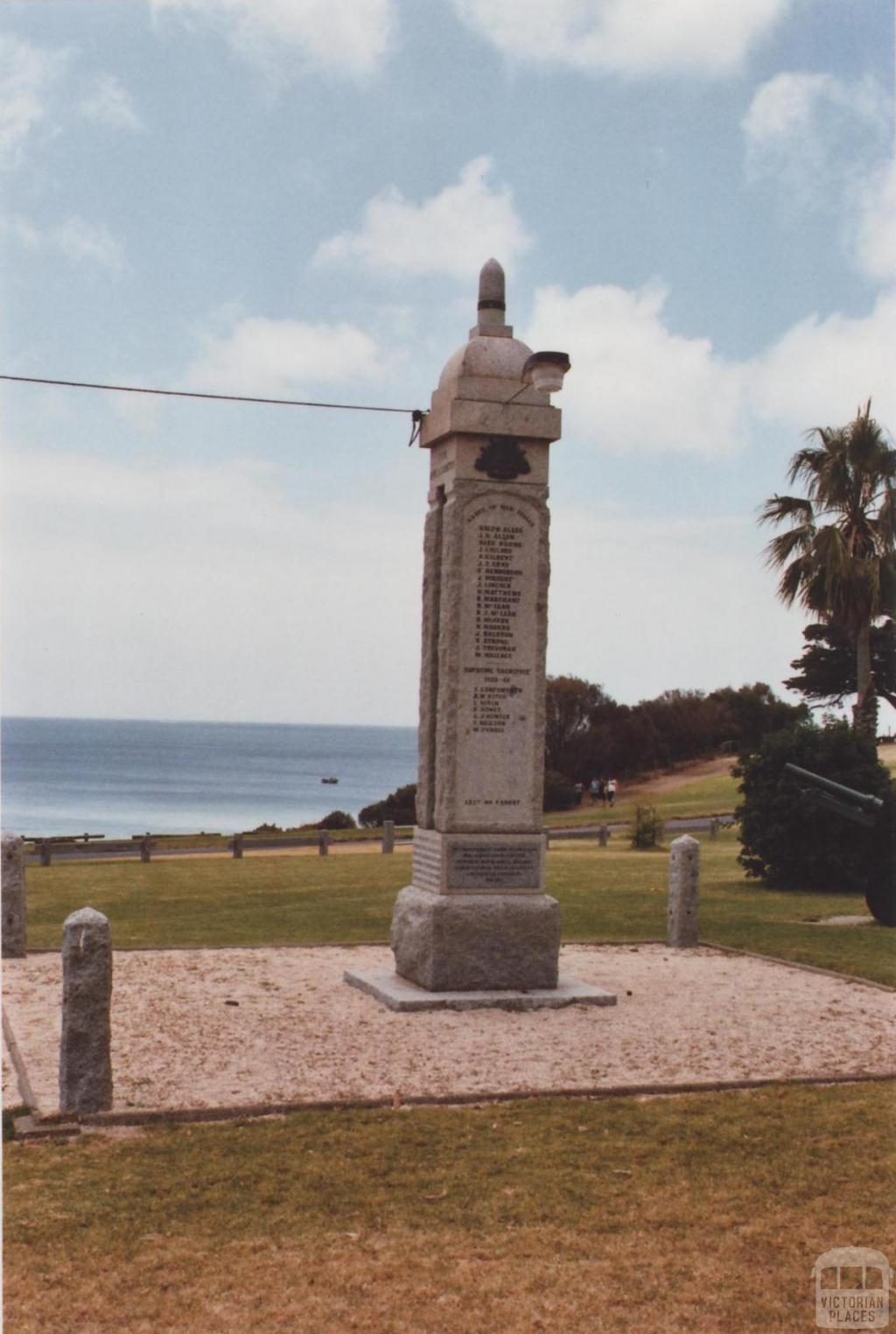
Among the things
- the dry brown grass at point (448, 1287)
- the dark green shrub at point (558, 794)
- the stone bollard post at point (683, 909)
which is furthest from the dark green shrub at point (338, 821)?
the dry brown grass at point (448, 1287)

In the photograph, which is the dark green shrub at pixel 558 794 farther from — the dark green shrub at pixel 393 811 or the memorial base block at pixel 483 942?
the memorial base block at pixel 483 942

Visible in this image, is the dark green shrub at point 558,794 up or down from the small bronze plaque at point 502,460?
down

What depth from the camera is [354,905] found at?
17953 millimetres

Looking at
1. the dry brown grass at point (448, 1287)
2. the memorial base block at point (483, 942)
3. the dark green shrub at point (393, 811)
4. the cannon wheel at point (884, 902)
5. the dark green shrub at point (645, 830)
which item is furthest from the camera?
the dark green shrub at point (393, 811)

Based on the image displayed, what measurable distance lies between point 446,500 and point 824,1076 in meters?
5.49

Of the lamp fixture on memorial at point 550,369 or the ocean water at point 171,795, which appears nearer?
the lamp fixture on memorial at point 550,369

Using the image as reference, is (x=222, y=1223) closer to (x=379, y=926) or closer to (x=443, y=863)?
(x=443, y=863)

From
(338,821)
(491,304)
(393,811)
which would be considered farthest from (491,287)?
(393,811)

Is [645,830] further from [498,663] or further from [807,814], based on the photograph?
[498,663]

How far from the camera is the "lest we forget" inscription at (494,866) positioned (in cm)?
1145

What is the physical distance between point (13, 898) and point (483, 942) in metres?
4.68

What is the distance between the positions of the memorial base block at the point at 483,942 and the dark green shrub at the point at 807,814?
959 cm

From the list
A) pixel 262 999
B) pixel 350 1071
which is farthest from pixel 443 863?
pixel 350 1071

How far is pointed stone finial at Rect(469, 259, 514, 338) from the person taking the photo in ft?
39.3
